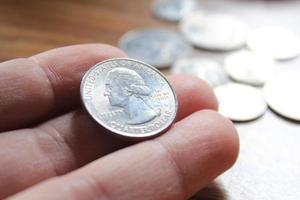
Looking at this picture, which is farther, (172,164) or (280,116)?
(280,116)

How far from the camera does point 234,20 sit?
1212 mm

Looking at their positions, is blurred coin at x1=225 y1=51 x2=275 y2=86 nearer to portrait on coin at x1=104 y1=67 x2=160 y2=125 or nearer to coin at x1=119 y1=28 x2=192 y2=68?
coin at x1=119 y1=28 x2=192 y2=68

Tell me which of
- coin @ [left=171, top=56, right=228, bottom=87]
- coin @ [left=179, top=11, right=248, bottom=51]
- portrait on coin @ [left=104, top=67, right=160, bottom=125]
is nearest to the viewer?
portrait on coin @ [left=104, top=67, right=160, bottom=125]

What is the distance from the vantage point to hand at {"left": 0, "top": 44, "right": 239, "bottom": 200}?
64cm

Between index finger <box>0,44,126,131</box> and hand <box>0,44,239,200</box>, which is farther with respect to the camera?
index finger <box>0,44,126,131</box>

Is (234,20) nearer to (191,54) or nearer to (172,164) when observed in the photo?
(191,54)

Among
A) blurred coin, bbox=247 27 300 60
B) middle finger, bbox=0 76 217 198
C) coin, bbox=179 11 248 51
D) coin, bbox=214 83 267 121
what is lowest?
coin, bbox=214 83 267 121

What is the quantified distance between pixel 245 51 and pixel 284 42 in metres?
0.11

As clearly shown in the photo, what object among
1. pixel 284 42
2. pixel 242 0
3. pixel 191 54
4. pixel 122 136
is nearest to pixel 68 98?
pixel 122 136

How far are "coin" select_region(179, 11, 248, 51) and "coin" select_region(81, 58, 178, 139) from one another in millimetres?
333

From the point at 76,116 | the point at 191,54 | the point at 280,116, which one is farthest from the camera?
the point at 191,54

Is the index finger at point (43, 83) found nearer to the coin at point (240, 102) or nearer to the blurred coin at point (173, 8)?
the coin at point (240, 102)

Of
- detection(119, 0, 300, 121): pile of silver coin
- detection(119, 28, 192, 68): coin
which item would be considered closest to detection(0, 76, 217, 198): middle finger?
detection(119, 0, 300, 121): pile of silver coin

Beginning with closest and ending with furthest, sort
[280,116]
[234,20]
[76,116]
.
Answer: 1. [76,116]
2. [280,116]
3. [234,20]
